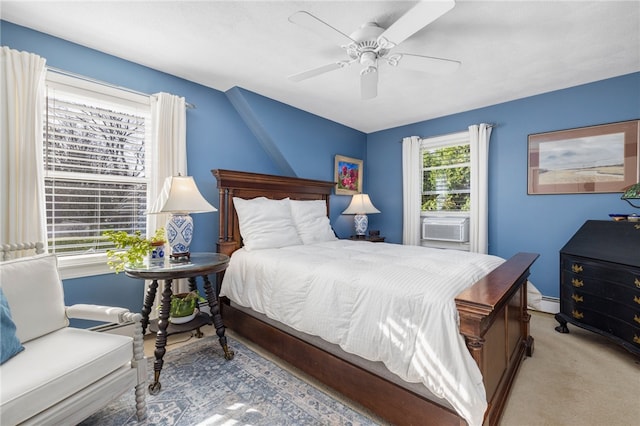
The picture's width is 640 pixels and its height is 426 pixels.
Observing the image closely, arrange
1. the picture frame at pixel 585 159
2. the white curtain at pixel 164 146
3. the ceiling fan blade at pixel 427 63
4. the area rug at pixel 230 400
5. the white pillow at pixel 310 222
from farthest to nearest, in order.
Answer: the white pillow at pixel 310 222 < the picture frame at pixel 585 159 < the white curtain at pixel 164 146 < the ceiling fan blade at pixel 427 63 < the area rug at pixel 230 400

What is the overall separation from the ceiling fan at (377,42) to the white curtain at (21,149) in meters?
1.86

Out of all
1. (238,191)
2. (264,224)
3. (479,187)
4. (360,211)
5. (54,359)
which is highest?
(479,187)

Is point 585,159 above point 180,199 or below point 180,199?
above

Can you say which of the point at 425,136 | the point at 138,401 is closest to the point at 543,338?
the point at 425,136

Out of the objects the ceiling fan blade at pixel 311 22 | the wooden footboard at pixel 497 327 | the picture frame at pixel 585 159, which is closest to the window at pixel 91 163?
the ceiling fan blade at pixel 311 22

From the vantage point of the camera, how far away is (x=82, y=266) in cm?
225

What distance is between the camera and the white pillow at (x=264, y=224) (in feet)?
8.83

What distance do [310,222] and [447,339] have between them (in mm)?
2154

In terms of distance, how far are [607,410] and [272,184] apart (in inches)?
126

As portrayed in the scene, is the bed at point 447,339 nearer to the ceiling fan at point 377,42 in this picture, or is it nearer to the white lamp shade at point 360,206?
the ceiling fan at point 377,42

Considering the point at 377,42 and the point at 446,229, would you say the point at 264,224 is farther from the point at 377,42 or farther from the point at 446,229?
the point at 446,229

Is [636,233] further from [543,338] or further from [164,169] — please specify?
[164,169]

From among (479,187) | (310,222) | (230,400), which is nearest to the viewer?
(230,400)

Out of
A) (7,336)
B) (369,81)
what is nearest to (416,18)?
(369,81)
